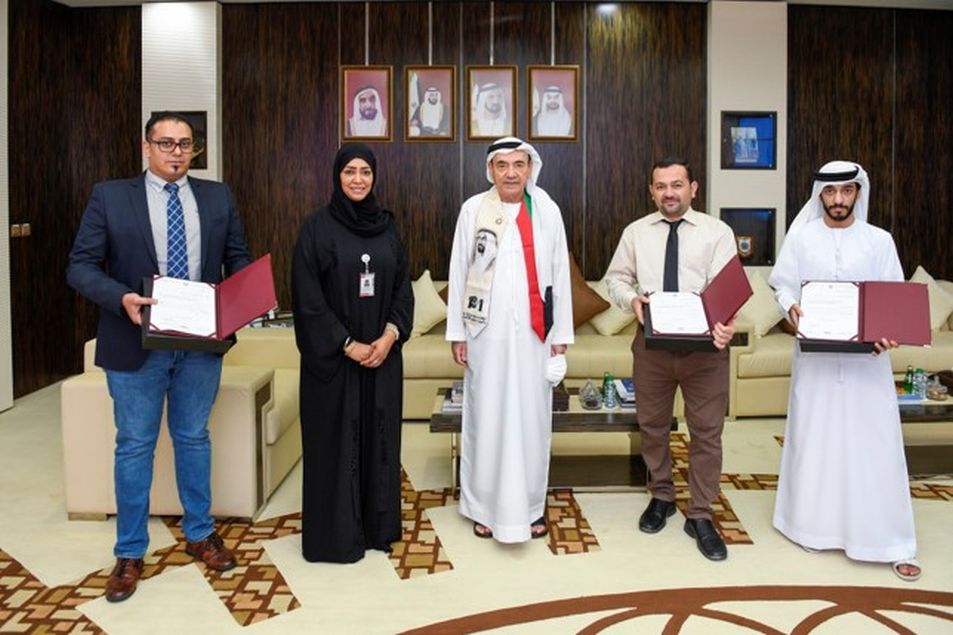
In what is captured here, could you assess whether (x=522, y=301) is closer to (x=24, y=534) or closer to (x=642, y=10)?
(x=24, y=534)

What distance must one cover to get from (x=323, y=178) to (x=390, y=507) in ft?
12.7

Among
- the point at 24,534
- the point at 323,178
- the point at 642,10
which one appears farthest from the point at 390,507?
the point at 642,10

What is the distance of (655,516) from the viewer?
12.4 feet

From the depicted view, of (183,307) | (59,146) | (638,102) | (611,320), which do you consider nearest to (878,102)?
(638,102)

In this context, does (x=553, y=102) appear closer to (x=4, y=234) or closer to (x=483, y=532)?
(x=483, y=532)

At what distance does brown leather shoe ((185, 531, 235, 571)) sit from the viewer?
3.31 meters

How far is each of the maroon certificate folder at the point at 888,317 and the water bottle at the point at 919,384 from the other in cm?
153

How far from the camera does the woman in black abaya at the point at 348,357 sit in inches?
130

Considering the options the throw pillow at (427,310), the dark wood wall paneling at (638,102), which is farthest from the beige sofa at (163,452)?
the dark wood wall paneling at (638,102)

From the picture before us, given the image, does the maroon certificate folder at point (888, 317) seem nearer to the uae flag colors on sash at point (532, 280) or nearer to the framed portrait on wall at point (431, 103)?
the uae flag colors on sash at point (532, 280)

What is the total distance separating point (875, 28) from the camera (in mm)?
6762

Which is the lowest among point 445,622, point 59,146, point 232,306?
point 445,622

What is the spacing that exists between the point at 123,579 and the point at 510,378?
1657 millimetres

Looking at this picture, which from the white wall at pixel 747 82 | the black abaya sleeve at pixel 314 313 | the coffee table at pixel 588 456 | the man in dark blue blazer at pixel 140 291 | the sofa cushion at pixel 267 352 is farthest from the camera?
the white wall at pixel 747 82
